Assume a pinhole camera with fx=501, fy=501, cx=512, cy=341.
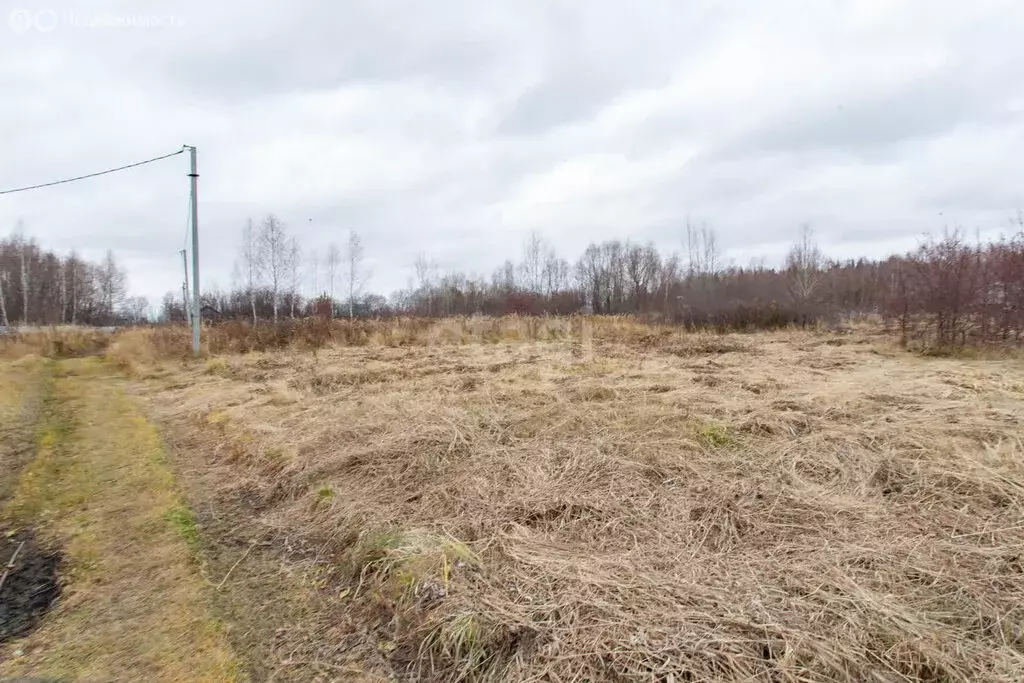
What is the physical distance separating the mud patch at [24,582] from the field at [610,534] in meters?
0.13

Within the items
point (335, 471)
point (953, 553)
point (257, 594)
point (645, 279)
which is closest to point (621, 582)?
point (953, 553)

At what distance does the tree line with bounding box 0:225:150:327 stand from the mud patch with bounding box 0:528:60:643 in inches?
1663

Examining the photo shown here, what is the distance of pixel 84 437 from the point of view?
23.2ft

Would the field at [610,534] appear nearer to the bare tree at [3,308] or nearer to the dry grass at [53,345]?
the dry grass at [53,345]

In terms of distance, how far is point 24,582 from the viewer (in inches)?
132

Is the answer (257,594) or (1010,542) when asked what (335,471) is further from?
(1010,542)

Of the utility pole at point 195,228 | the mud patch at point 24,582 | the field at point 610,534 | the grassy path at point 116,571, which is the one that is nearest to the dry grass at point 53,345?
the utility pole at point 195,228

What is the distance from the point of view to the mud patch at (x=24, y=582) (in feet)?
9.58

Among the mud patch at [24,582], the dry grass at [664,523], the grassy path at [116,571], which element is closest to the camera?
the dry grass at [664,523]

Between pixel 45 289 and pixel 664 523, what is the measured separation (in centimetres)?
6129

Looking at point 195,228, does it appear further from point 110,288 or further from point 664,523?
point 110,288

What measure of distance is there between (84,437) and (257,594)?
5.80 meters

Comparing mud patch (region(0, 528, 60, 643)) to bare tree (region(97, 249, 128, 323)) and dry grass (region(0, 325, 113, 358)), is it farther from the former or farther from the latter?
bare tree (region(97, 249, 128, 323))

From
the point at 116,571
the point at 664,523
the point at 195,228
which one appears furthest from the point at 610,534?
the point at 195,228
